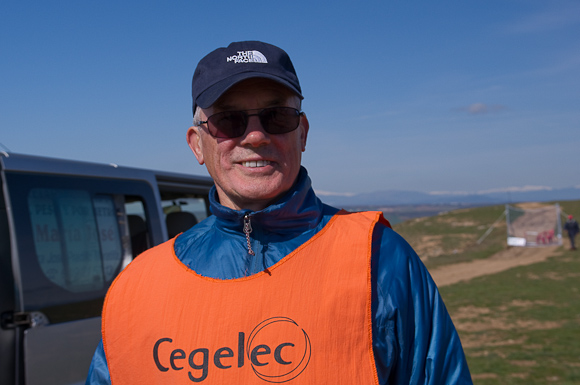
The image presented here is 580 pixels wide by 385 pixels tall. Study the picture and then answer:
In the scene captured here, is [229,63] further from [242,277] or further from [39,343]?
[39,343]

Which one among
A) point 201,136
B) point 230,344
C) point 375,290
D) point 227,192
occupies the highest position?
point 201,136

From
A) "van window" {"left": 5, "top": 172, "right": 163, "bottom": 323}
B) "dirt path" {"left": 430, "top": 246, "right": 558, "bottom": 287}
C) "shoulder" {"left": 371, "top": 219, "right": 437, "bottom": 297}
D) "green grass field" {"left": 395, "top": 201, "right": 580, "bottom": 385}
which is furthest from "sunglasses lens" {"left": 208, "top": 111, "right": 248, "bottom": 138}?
"dirt path" {"left": 430, "top": 246, "right": 558, "bottom": 287}

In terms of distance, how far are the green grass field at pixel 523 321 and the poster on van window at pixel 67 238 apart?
5738 millimetres

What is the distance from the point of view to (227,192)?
198cm

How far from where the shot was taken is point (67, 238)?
4.03 metres

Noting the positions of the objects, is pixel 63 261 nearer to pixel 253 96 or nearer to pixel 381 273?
pixel 253 96

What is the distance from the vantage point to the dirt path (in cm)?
2292

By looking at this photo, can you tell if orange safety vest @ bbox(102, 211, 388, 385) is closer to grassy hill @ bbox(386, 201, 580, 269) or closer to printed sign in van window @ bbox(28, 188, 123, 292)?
printed sign in van window @ bbox(28, 188, 123, 292)

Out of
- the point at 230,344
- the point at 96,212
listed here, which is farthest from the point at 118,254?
the point at 230,344

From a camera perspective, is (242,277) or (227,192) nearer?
(242,277)

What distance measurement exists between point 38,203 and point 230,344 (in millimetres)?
2567

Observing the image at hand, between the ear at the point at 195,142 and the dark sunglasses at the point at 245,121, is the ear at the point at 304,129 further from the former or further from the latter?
the ear at the point at 195,142

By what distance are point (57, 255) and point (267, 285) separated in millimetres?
2601

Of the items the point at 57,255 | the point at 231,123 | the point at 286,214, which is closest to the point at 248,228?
the point at 286,214
